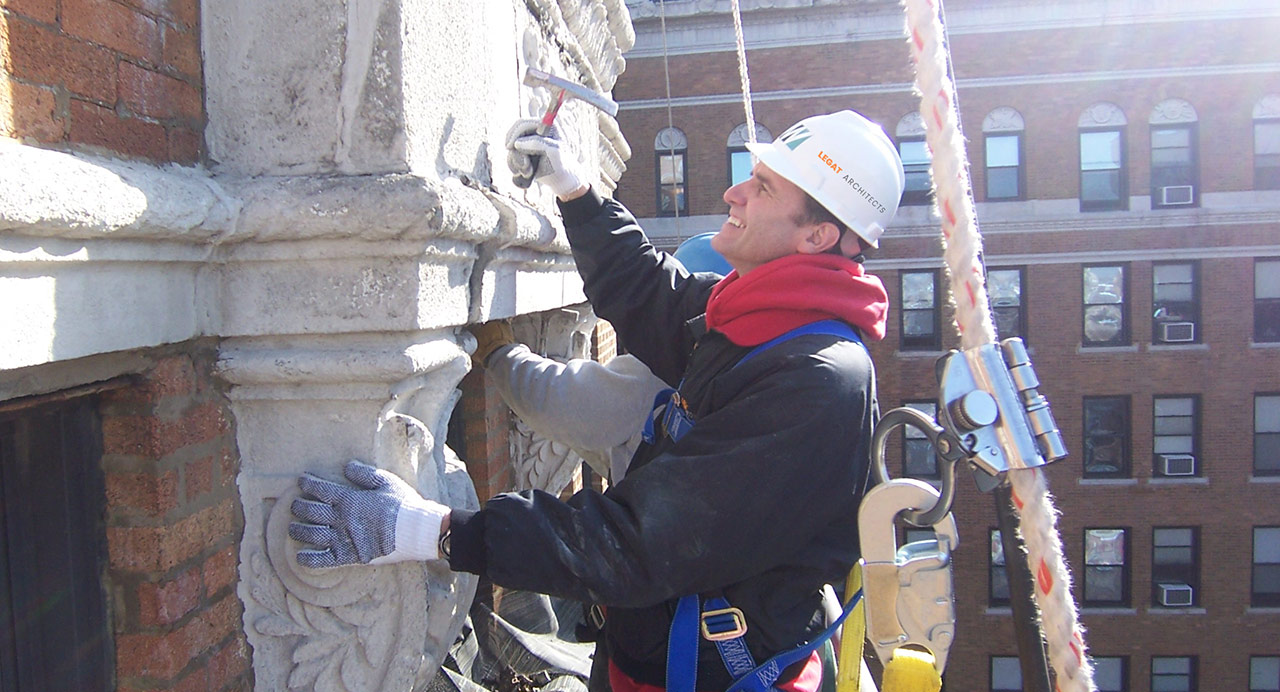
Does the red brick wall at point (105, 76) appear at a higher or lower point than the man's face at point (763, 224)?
higher

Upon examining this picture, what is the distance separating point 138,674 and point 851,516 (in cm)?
140

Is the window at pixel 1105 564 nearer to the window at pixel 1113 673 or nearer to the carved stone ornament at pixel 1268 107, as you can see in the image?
the window at pixel 1113 673

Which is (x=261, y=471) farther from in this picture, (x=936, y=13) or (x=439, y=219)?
(x=936, y=13)

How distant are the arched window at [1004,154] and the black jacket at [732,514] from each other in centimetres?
1582

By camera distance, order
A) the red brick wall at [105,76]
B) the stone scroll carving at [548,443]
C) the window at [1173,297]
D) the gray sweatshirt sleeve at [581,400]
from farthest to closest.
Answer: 1. the window at [1173,297]
2. the stone scroll carving at [548,443]
3. the gray sweatshirt sleeve at [581,400]
4. the red brick wall at [105,76]

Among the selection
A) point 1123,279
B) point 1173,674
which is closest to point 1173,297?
point 1123,279

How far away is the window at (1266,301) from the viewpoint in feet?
51.3

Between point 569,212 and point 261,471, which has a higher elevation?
point 569,212

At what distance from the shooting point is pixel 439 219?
61.9 inches

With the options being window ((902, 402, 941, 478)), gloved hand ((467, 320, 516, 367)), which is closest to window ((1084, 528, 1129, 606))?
window ((902, 402, 941, 478))

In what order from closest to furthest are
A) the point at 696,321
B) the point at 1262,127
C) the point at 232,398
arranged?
the point at 232,398, the point at 696,321, the point at 1262,127

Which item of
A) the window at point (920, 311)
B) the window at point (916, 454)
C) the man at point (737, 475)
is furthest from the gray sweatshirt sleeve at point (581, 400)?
the window at point (920, 311)

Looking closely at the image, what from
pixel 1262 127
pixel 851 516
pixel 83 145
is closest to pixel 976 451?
pixel 851 516

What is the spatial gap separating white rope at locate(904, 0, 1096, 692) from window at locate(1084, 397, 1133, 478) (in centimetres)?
1636
